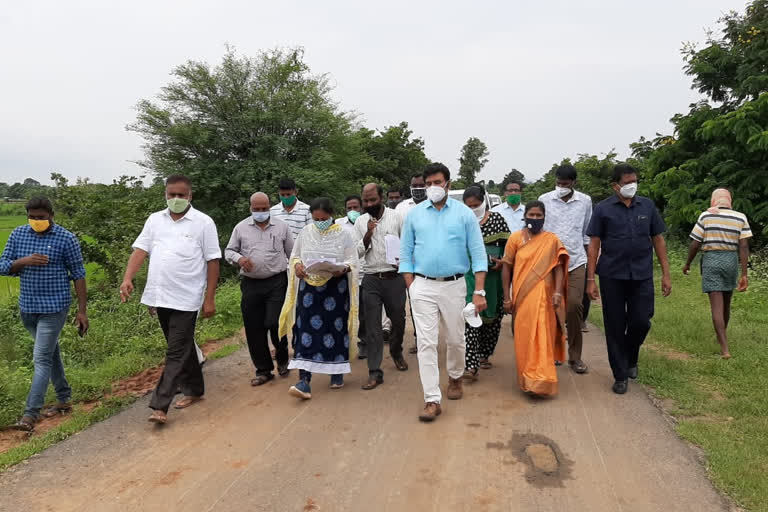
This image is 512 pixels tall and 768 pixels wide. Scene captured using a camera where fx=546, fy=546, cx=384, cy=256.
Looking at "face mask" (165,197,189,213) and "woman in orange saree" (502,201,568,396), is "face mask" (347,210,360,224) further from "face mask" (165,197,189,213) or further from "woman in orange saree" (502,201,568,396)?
"face mask" (165,197,189,213)

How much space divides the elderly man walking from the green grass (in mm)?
3636

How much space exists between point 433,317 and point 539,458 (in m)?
1.39

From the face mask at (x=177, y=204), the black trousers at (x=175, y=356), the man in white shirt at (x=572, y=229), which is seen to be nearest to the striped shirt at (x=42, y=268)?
the black trousers at (x=175, y=356)

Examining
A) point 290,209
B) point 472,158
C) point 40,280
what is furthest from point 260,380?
point 472,158

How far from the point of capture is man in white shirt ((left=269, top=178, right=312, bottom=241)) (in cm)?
630

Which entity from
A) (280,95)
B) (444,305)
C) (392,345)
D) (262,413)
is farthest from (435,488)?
(280,95)

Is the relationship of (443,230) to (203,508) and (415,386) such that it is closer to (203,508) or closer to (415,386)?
(415,386)

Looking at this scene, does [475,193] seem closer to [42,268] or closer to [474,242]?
[474,242]

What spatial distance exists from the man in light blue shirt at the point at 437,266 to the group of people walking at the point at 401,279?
0.01 metres

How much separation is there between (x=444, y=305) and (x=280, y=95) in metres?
15.3

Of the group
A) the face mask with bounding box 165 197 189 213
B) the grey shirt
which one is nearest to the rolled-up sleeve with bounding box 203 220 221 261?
the face mask with bounding box 165 197 189 213

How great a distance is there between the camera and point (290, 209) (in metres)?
6.42

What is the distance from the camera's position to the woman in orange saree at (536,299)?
4.76 meters

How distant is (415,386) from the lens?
5.23 meters
